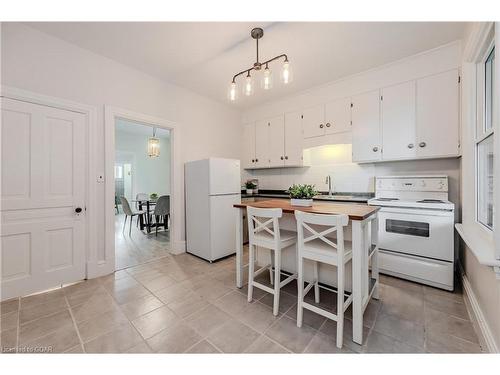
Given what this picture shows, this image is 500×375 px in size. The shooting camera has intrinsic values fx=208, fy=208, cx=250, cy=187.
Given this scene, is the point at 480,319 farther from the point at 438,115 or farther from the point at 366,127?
the point at 366,127

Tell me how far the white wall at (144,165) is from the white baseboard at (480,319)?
747 cm

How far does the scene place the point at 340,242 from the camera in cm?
145

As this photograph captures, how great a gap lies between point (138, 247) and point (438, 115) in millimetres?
4823

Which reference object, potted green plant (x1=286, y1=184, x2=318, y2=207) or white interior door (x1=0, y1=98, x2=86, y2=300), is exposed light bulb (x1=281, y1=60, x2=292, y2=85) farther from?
white interior door (x1=0, y1=98, x2=86, y2=300)

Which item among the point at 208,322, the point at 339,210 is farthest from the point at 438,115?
the point at 208,322

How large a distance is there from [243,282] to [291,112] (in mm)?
2946

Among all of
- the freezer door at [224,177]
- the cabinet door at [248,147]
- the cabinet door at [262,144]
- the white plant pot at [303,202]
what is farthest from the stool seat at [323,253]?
the cabinet door at [248,147]

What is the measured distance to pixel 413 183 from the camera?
2699 mm

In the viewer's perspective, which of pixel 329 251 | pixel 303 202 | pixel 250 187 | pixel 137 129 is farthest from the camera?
pixel 137 129

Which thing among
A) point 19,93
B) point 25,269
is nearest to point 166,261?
point 25,269

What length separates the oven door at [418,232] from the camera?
2.17 meters

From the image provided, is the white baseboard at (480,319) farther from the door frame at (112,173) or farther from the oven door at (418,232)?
the door frame at (112,173)

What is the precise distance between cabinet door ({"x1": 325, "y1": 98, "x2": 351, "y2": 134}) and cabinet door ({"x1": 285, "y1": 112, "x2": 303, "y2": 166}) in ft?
1.64

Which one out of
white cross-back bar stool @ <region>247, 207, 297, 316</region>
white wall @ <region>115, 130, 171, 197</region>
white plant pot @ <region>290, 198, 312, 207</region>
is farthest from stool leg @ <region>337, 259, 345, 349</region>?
white wall @ <region>115, 130, 171, 197</region>
